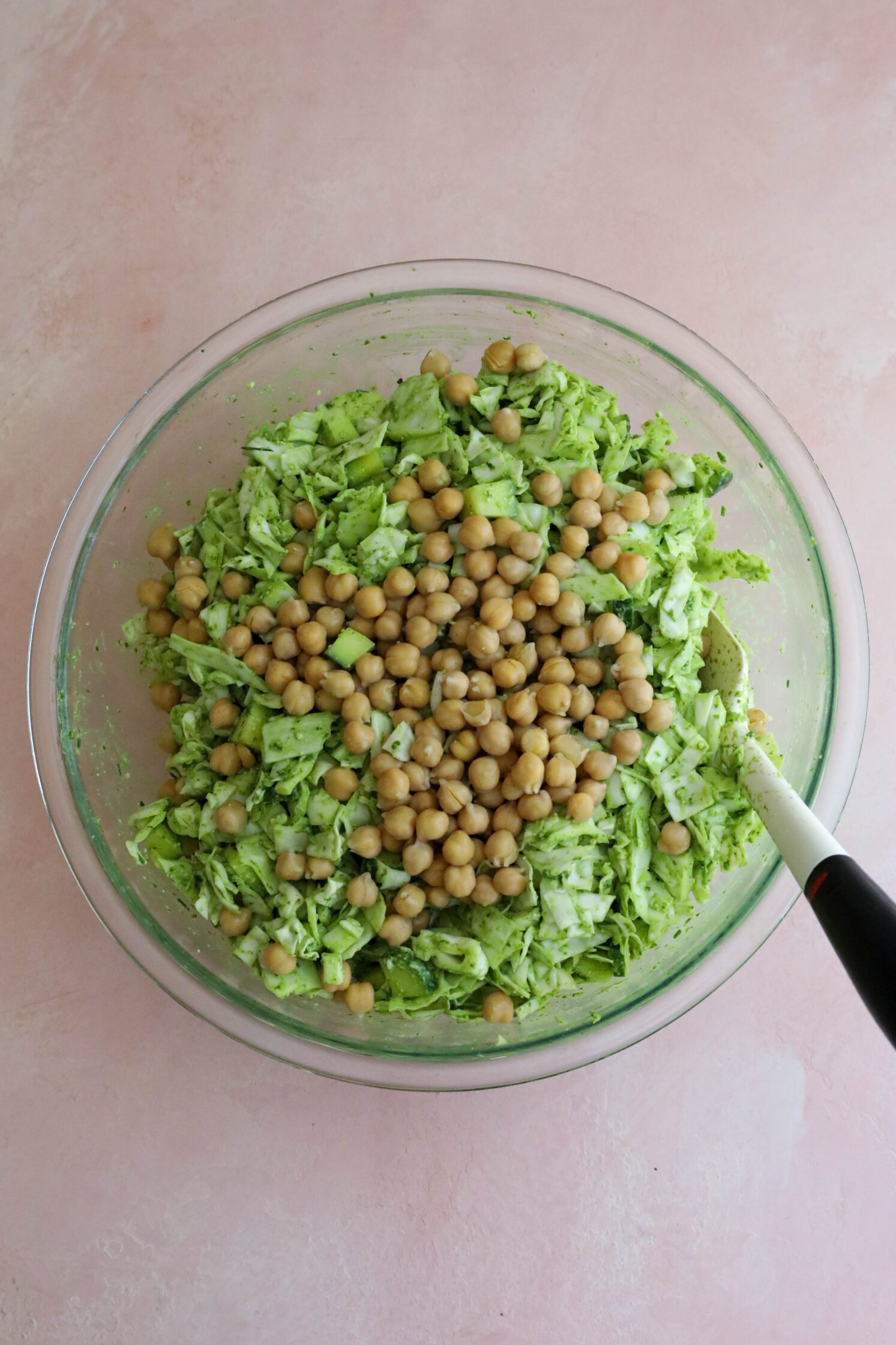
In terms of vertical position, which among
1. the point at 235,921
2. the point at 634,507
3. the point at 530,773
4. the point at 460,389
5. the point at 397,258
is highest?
the point at 397,258

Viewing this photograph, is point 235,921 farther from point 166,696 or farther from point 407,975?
point 166,696

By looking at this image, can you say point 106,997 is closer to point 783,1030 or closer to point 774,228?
point 783,1030

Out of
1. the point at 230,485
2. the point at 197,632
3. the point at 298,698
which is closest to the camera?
the point at 298,698

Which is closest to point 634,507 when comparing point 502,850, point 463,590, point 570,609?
point 570,609

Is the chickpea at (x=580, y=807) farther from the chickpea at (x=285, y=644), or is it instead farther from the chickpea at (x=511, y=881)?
the chickpea at (x=285, y=644)

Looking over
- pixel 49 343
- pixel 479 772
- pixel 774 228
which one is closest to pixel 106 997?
pixel 479 772

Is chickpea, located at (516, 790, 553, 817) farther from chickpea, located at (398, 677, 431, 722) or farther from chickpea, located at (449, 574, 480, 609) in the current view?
chickpea, located at (449, 574, 480, 609)
